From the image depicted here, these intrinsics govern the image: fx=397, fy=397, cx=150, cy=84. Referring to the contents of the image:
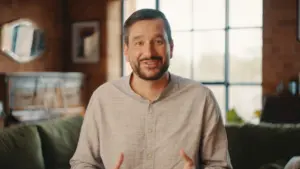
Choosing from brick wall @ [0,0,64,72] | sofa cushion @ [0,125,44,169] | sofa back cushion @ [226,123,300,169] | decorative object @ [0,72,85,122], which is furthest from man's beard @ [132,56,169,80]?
brick wall @ [0,0,64,72]

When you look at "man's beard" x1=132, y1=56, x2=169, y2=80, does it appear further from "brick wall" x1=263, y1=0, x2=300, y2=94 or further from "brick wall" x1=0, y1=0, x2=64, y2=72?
"brick wall" x1=0, y1=0, x2=64, y2=72

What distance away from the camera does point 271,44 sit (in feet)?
17.1

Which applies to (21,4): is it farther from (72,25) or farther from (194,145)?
(194,145)

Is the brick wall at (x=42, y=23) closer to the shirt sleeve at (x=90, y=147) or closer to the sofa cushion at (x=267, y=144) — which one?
the sofa cushion at (x=267, y=144)

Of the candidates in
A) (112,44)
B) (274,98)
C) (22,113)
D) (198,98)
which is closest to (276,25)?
(274,98)

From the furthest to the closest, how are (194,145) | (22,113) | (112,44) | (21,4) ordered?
(112,44) < (21,4) < (22,113) < (194,145)

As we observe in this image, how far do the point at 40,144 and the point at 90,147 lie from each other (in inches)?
48.3

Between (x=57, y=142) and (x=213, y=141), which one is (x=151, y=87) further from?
(x=57, y=142)

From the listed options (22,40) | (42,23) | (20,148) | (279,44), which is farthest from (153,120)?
(42,23)

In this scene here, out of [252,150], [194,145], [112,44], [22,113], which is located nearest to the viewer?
[194,145]

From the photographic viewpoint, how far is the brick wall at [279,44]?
5.10 meters

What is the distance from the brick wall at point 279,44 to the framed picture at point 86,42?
8.69ft

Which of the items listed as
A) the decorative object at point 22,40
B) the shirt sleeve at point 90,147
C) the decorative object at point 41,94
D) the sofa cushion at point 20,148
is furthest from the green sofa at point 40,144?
the decorative object at point 22,40

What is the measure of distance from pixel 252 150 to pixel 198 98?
1.36 m
